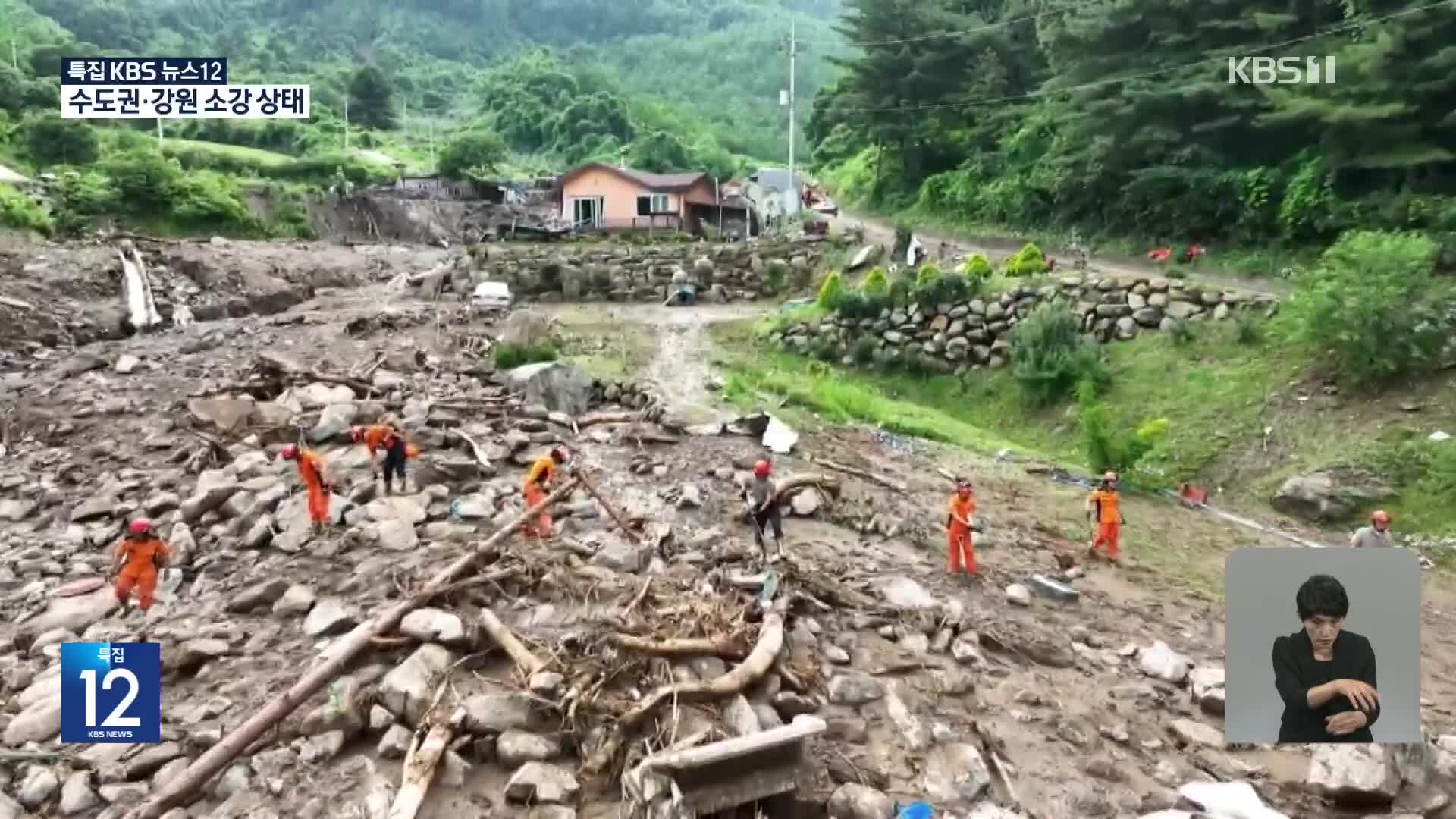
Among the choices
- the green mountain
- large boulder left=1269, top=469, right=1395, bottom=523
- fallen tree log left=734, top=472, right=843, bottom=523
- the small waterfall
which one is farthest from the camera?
the green mountain

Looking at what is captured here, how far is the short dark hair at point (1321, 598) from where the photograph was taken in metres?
3.46

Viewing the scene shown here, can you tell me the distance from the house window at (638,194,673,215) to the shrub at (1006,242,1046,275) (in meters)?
17.8

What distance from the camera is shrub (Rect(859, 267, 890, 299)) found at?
20375mm

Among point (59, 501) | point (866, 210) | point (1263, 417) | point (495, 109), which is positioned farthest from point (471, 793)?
point (495, 109)

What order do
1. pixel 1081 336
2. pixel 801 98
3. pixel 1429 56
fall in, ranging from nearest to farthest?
pixel 1429 56
pixel 1081 336
pixel 801 98

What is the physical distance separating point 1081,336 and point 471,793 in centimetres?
1492

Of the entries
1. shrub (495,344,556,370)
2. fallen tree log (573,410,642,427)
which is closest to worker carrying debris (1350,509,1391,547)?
fallen tree log (573,410,642,427)

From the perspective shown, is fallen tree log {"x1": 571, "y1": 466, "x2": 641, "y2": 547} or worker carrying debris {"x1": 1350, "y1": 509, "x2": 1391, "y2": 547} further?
fallen tree log {"x1": 571, "y1": 466, "x2": 641, "y2": 547}

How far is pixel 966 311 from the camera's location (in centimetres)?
1967

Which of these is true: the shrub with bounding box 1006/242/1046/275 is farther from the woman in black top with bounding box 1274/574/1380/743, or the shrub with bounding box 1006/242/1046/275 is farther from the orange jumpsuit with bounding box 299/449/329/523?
the woman in black top with bounding box 1274/574/1380/743

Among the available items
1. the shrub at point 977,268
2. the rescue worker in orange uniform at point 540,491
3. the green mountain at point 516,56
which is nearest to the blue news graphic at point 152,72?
the rescue worker in orange uniform at point 540,491

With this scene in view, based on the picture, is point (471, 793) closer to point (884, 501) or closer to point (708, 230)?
point (884, 501)

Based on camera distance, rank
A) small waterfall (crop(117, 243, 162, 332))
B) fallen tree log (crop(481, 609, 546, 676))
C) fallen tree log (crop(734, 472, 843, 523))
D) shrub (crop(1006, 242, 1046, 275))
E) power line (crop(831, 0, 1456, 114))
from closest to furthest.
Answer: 1. fallen tree log (crop(481, 609, 546, 676))
2. fallen tree log (crop(734, 472, 843, 523))
3. power line (crop(831, 0, 1456, 114))
4. shrub (crop(1006, 242, 1046, 275))
5. small waterfall (crop(117, 243, 162, 332))

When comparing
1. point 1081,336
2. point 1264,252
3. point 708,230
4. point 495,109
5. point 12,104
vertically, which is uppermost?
point 495,109
